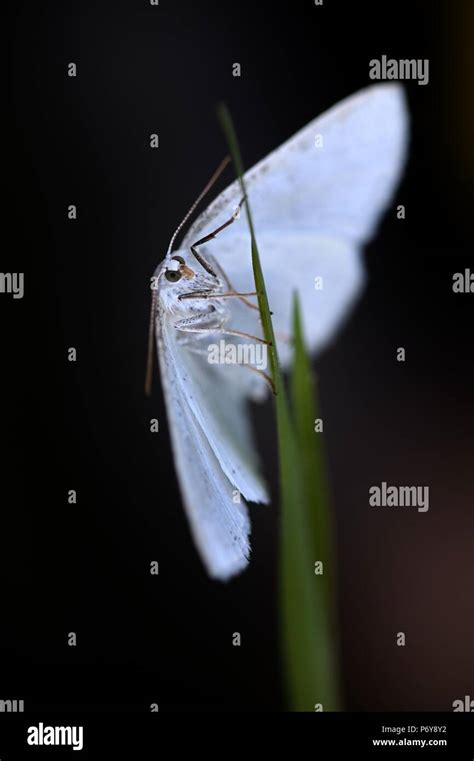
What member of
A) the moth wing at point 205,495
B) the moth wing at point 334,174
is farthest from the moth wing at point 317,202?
the moth wing at point 205,495

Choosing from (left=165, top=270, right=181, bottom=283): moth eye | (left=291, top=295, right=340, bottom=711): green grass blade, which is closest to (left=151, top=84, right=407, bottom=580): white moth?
(left=165, top=270, right=181, bottom=283): moth eye

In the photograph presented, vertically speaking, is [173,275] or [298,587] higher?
[173,275]

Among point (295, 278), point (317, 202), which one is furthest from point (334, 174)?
point (295, 278)

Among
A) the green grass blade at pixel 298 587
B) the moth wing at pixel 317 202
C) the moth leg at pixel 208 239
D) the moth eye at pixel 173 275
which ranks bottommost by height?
the green grass blade at pixel 298 587

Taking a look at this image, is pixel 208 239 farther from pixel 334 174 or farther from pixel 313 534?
pixel 313 534

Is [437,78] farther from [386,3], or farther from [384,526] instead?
[384,526]

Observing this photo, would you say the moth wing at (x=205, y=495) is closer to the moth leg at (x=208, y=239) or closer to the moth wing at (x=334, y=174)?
the moth leg at (x=208, y=239)

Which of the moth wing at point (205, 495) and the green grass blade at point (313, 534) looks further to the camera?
the moth wing at point (205, 495)

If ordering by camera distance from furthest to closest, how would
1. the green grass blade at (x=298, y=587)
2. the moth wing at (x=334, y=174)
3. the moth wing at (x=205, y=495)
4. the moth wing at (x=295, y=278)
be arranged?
1. the moth wing at (x=295, y=278)
2. the moth wing at (x=334, y=174)
3. the moth wing at (x=205, y=495)
4. the green grass blade at (x=298, y=587)
